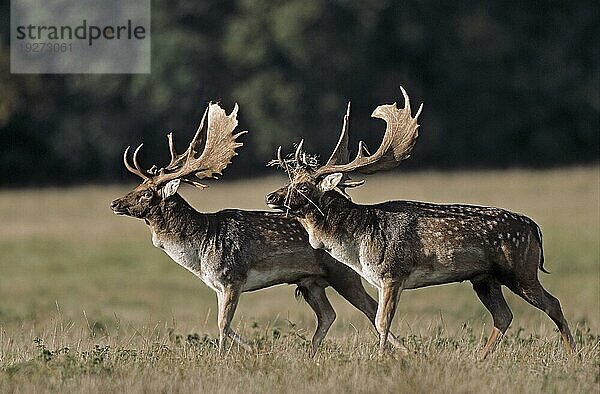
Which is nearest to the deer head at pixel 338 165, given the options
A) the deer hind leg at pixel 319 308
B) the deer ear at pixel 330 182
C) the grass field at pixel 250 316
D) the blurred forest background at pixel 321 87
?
the deer ear at pixel 330 182

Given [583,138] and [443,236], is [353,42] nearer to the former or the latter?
[583,138]

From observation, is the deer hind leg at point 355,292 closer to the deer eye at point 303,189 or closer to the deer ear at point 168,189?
the deer eye at point 303,189

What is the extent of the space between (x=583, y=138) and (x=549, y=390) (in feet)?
137

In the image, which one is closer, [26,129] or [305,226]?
[305,226]

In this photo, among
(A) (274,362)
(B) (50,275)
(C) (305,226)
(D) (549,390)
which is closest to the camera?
(D) (549,390)

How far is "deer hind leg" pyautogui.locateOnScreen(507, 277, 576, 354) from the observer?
11172 millimetres

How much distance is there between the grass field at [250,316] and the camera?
9.98 m

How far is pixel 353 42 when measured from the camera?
1882 inches

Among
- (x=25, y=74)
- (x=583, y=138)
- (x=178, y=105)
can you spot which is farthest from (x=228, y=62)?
(x=583, y=138)

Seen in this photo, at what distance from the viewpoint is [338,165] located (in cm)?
1133

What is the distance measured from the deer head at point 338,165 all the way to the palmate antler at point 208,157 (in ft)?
1.88

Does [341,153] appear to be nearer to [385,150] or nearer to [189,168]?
[385,150]

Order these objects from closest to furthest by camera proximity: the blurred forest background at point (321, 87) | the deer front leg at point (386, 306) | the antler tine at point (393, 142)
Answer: the deer front leg at point (386, 306), the antler tine at point (393, 142), the blurred forest background at point (321, 87)

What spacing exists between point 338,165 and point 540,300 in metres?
2.05
